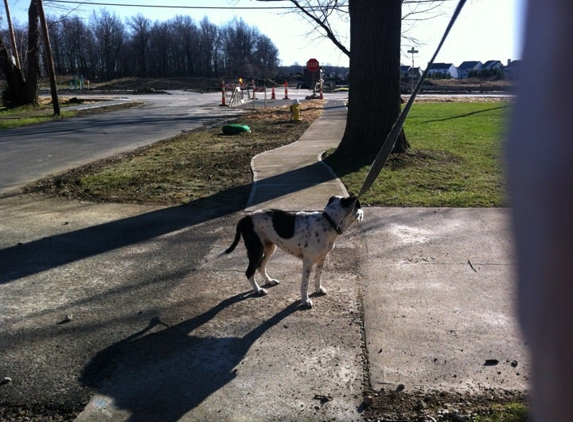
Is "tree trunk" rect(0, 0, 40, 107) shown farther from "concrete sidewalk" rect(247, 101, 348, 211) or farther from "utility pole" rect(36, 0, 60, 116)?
"concrete sidewalk" rect(247, 101, 348, 211)

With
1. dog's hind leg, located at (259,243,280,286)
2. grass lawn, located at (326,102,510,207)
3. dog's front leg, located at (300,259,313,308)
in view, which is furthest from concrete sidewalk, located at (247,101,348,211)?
dog's front leg, located at (300,259,313,308)

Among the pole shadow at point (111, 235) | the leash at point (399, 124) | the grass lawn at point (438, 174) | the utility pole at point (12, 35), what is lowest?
the pole shadow at point (111, 235)

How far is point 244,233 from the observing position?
481 centimetres

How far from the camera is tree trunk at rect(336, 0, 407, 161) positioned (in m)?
10.8

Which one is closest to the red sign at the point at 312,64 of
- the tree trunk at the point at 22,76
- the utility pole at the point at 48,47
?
the utility pole at the point at 48,47

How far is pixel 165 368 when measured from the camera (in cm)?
359

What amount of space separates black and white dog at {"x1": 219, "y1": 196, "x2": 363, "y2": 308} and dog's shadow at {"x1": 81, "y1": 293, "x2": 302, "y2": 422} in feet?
1.99

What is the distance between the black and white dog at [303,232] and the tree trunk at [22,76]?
31832 millimetres

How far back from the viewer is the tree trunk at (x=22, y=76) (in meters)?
31.5

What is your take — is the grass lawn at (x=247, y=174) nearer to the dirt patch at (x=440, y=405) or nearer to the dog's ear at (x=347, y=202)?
the dog's ear at (x=347, y=202)

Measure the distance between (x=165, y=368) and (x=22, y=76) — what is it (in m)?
34.5

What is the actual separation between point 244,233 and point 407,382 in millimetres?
2079

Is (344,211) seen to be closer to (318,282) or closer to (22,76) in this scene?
(318,282)

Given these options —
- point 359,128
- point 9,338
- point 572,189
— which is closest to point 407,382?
point 572,189
